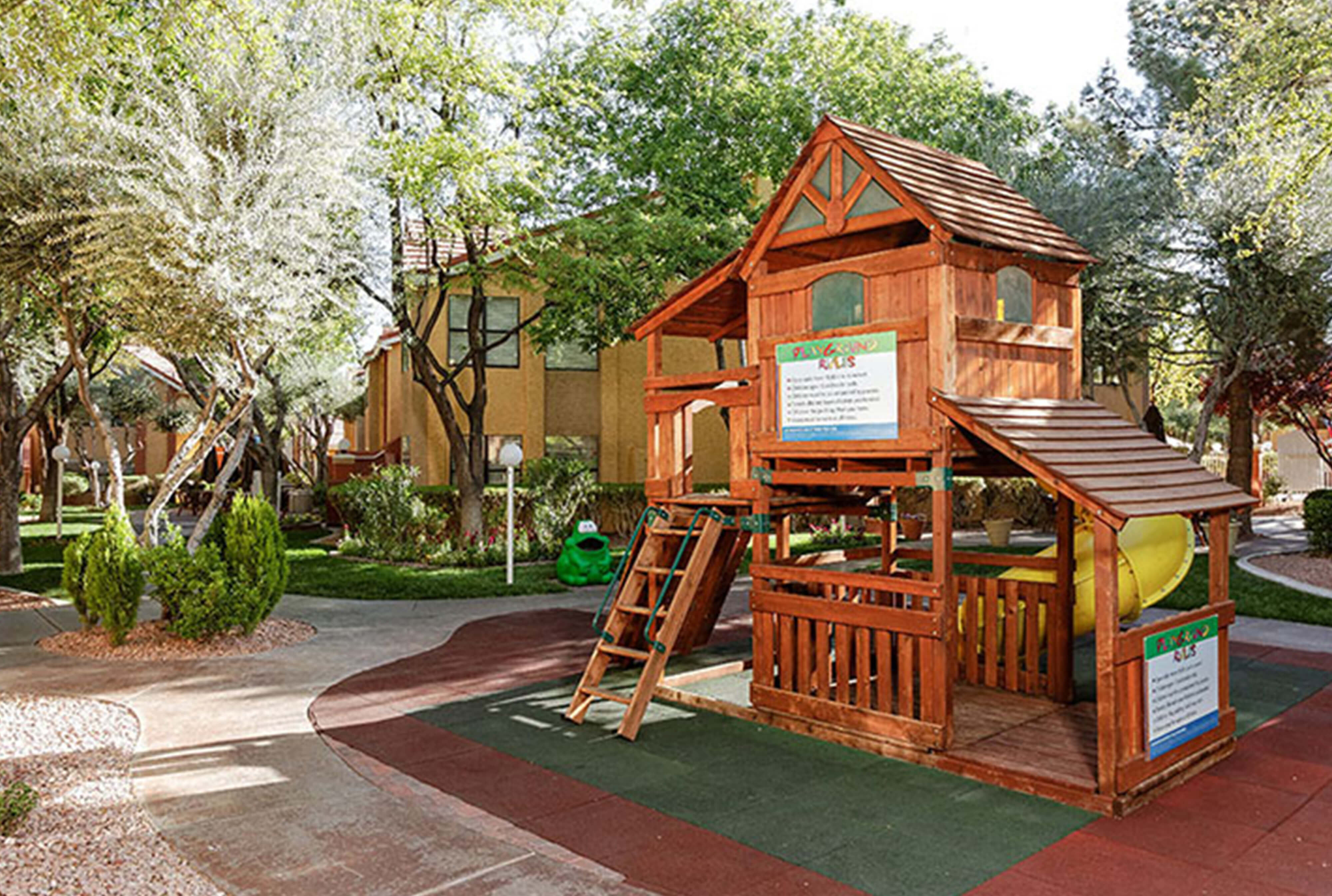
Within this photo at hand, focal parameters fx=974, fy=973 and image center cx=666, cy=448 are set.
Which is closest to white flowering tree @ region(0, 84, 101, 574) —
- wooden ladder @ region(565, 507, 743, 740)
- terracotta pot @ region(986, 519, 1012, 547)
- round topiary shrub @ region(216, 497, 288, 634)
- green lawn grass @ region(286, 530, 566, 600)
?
round topiary shrub @ region(216, 497, 288, 634)

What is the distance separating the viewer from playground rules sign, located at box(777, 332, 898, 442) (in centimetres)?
780

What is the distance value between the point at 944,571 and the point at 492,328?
65.3 feet

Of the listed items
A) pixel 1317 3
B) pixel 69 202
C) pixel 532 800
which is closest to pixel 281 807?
pixel 532 800

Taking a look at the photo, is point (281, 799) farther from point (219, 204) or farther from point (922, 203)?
point (219, 204)

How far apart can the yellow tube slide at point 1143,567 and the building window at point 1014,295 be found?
2.81 metres

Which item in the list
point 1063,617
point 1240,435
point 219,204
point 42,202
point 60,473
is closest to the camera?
point 1063,617

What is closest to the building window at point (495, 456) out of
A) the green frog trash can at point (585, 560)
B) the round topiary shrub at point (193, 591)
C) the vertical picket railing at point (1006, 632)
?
the green frog trash can at point (585, 560)

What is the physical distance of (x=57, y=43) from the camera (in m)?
9.11

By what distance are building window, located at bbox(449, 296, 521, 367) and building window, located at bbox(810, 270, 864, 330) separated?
17.5 metres

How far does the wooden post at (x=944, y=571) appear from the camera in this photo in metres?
7.27

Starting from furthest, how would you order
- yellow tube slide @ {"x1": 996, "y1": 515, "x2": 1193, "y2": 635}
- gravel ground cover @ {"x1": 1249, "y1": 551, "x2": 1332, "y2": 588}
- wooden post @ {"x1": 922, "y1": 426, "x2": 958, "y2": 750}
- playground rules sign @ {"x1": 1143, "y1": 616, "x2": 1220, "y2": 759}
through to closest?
gravel ground cover @ {"x1": 1249, "y1": 551, "x2": 1332, "y2": 588} < yellow tube slide @ {"x1": 996, "y1": 515, "x2": 1193, "y2": 635} < wooden post @ {"x1": 922, "y1": 426, "x2": 958, "y2": 750} < playground rules sign @ {"x1": 1143, "y1": 616, "x2": 1220, "y2": 759}

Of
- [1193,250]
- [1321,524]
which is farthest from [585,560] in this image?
[1193,250]

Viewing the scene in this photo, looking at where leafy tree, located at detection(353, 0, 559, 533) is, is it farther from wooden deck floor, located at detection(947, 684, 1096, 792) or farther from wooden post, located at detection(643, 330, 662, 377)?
wooden deck floor, located at detection(947, 684, 1096, 792)

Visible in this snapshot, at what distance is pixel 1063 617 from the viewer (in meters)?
9.01
